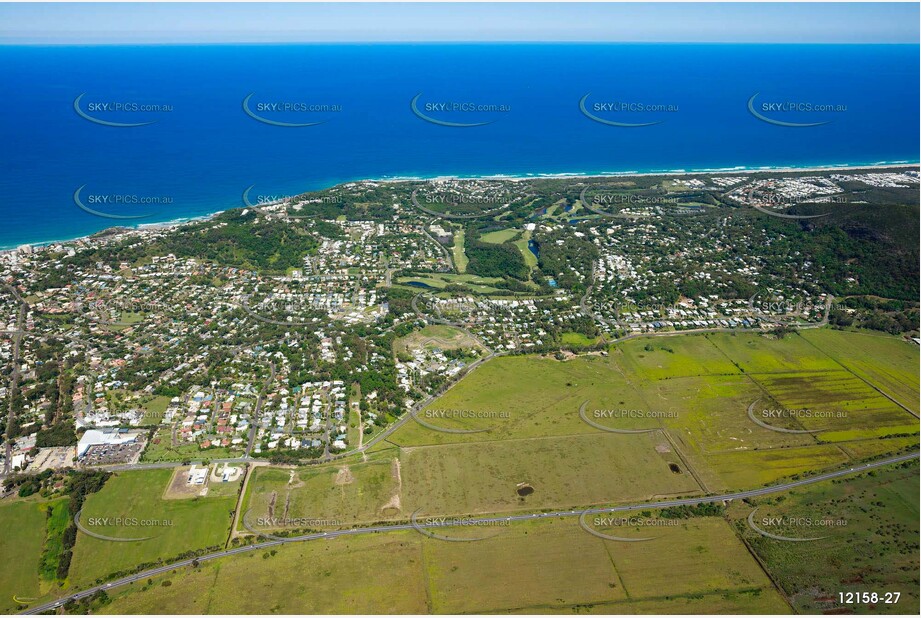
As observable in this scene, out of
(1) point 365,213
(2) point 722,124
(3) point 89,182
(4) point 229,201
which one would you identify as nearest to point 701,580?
(1) point 365,213

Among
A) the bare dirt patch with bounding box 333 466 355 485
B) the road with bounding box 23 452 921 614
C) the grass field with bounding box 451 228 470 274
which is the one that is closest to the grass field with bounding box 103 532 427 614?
the road with bounding box 23 452 921 614

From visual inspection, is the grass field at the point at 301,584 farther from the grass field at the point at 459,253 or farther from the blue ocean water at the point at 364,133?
the blue ocean water at the point at 364,133

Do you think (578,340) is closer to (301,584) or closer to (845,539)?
(845,539)

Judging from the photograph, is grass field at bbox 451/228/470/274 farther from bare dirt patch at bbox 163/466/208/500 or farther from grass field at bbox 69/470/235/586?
Answer: grass field at bbox 69/470/235/586

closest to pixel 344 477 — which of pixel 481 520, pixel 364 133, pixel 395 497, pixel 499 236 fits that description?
pixel 395 497

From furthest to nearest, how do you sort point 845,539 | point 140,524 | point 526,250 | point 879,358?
point 526,250
point 879,358
point 140,524
point 845,539

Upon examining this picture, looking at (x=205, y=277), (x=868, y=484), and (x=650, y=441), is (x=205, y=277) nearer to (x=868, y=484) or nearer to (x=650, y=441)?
(x=650, y=441)

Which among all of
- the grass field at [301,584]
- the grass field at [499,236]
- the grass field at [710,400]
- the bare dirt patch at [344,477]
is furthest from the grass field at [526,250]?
the grass field at [301,584]
